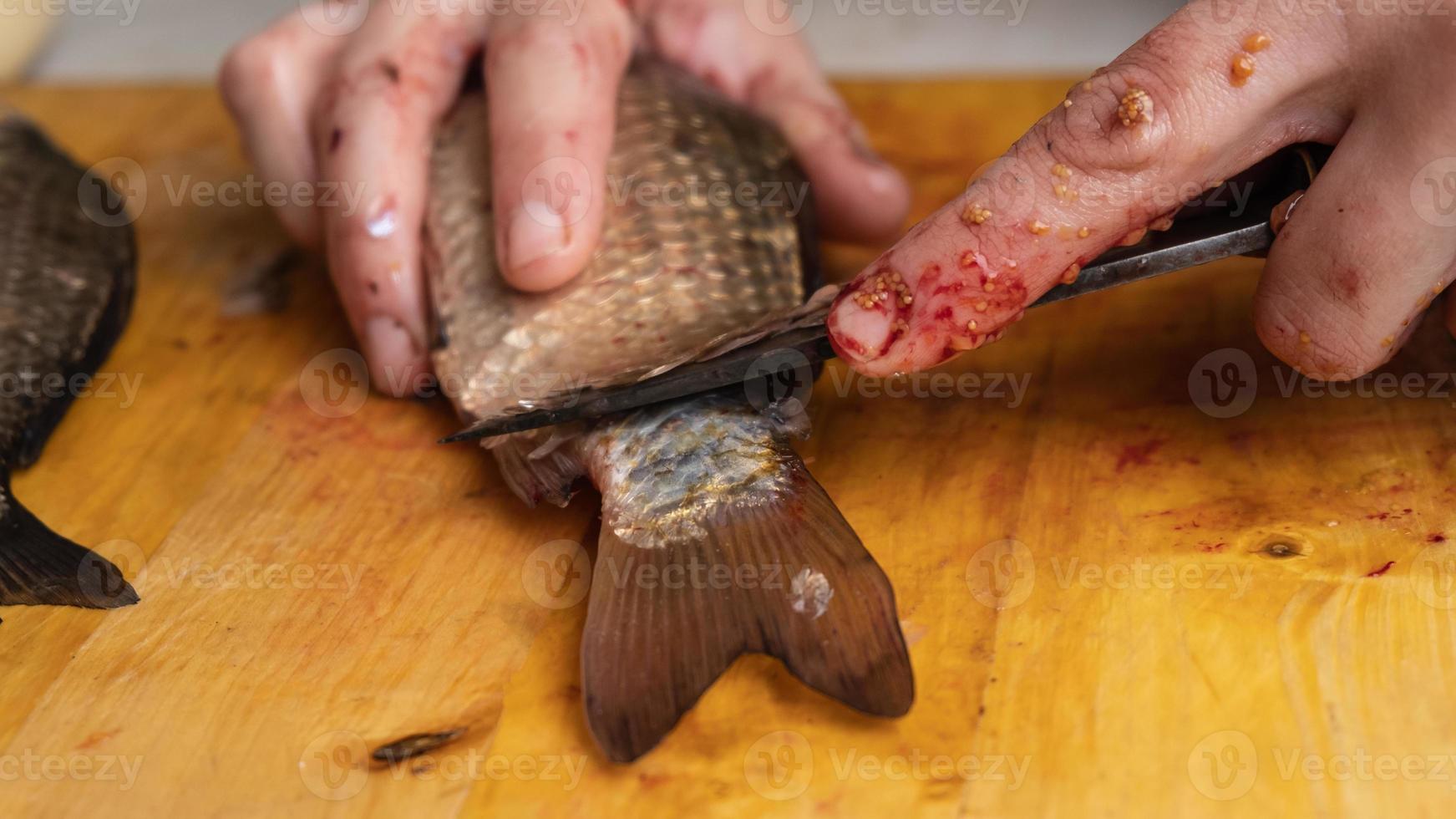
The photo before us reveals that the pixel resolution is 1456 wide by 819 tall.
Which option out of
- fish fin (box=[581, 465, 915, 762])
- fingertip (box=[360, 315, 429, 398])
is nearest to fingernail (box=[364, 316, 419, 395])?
fingertip (box=[360, 315, 429, 398])

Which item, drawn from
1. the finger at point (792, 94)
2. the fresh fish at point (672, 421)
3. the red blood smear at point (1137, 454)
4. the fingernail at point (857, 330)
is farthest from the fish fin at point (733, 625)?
the finger at point (792, 94)

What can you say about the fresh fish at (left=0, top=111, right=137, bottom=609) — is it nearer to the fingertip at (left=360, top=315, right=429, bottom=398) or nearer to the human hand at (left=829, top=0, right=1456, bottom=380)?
the fingertip at (left=360, top=315, right=429, bottom=398)

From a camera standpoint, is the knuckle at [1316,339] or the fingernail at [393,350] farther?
the fingernail at [393,350]

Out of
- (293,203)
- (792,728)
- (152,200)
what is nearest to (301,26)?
(293,203)

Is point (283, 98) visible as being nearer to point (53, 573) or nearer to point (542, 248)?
point (542, 248)

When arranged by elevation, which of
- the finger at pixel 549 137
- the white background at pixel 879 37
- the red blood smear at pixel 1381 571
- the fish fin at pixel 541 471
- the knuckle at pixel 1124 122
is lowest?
the white background at pixel 879 37

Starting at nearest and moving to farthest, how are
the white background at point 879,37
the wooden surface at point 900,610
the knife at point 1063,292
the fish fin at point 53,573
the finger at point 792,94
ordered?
the wooden surface at point 900,610 < the knife at point 1063,292 < the fish fin at point 53,573 < the finger at point 792,94 < the white background at point 879,37

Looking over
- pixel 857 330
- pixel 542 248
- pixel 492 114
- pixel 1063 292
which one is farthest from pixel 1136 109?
pixel 492 114

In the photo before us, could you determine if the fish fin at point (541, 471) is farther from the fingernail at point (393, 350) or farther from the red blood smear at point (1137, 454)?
the red blood smear at point (1137, 454)

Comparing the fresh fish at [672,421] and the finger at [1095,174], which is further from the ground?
the finger at [1095,174]
